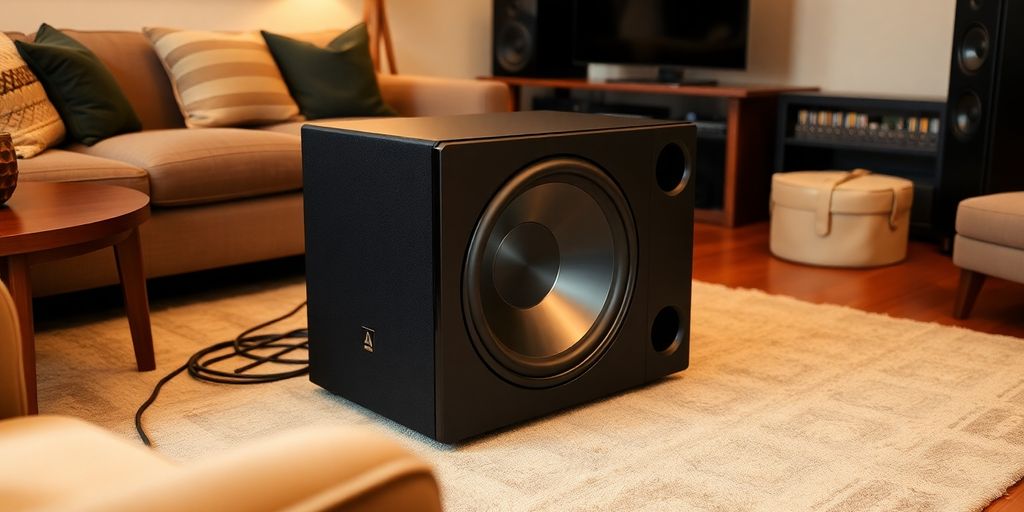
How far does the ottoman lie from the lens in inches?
106

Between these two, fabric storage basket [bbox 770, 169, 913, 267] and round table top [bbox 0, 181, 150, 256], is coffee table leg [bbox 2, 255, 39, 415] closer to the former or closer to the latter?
round table top [bbox 0, 181, 150, 256]

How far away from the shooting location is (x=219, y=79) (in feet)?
11.4

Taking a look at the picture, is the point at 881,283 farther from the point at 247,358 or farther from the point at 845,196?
the point at 247,358

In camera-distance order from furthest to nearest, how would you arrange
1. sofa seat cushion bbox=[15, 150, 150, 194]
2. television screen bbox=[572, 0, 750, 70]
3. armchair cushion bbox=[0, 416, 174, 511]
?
television screen bbox=[572, 0, 750, 70], sofa seat cushion bbox=[15, 150, 150, 194], armchair cushion bbox=[0, 416, 174, 511]

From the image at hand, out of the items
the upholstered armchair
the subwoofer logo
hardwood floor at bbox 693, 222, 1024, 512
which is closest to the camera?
the upholstered armchair

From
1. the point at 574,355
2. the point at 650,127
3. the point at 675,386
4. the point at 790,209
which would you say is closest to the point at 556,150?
the point at 650,127

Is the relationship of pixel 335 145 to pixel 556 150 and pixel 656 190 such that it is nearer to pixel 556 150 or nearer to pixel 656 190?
pixel 556 150

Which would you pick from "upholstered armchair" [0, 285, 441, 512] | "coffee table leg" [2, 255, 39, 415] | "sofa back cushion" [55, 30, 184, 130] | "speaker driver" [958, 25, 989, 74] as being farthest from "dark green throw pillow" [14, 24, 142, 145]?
"speaker driver" [958, 25, 989, 74]

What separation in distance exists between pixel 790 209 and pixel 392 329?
2.16 metres

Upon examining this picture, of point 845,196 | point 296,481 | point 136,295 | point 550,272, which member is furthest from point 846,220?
point 296,481

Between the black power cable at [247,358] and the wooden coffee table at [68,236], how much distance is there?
0.12 meters

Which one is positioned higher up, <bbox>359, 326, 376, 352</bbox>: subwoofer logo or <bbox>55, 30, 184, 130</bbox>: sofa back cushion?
<bbox>55, 30, 184, 130</bbox>: sofa back cushion

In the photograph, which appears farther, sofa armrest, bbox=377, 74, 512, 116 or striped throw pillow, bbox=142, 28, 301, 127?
sofa armrest, bbox=377, 74, 512, 116

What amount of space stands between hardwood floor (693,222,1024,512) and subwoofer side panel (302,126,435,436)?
1.59 meters
